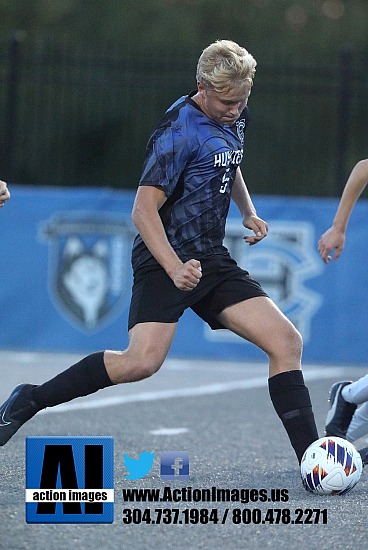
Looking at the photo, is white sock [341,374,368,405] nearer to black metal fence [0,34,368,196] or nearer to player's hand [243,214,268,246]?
player's hand [243,214,268,246]

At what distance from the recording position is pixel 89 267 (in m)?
13.0

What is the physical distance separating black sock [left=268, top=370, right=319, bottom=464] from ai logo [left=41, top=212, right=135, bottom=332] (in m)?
6.68

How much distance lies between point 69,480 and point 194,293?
1.48 metres

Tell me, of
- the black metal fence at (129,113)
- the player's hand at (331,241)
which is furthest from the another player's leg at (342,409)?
the black metal fence at (129,113)

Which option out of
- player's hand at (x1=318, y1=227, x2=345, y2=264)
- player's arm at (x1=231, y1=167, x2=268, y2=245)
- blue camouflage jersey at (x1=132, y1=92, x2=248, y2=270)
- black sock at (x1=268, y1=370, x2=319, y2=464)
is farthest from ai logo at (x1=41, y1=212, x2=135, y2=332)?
black sock at (x1=268, y1=370, x2=319, y2=464)

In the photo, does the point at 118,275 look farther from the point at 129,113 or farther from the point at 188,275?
the point at 188,275

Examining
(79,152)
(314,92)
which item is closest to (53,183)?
(79,152)

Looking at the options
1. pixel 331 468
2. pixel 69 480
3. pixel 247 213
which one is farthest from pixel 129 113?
pixel 69 480

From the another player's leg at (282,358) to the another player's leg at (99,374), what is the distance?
35 cm

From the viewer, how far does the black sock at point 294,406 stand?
246 inches

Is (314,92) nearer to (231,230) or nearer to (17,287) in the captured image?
(231,230)

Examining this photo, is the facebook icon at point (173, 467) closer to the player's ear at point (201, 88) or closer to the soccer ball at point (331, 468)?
the soccer ball at point (331, 468)

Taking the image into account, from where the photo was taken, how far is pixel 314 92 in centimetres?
1409

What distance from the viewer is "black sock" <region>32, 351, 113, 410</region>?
623 cm
